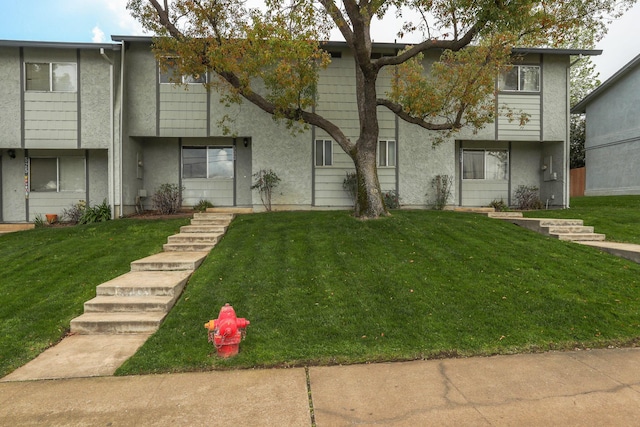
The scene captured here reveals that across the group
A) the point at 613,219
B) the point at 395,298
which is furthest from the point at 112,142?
the point at 613,219

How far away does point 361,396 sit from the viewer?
2975 mm

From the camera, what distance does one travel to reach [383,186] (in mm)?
12086

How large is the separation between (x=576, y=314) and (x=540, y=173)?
10.7 metres

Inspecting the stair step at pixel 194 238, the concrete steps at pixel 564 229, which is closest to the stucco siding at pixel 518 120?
the concrete steps at pixel 564 229

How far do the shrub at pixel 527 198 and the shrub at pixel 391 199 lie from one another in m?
4.80

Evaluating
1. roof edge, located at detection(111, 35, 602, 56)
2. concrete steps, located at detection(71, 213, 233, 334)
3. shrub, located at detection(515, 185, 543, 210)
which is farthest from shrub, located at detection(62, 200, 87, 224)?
shrub, located at detection(515, 185, 543, 210)

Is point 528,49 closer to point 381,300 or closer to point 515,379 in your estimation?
point 381,300

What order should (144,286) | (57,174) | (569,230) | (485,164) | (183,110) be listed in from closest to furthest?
1. (144,286)
2. (569,230)
3. (183,110)
4. (57,174)
5. (485,164)

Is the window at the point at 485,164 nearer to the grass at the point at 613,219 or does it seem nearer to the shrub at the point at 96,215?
the grass at the point at 613,219

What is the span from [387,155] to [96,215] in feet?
30.9

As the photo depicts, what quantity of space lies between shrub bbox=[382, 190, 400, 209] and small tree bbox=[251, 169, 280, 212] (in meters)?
3.63

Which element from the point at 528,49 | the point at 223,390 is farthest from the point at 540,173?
the point at 223,390

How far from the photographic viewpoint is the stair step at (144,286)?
16.7 feet

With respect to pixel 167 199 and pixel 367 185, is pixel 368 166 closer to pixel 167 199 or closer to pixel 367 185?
pixel 367 185
